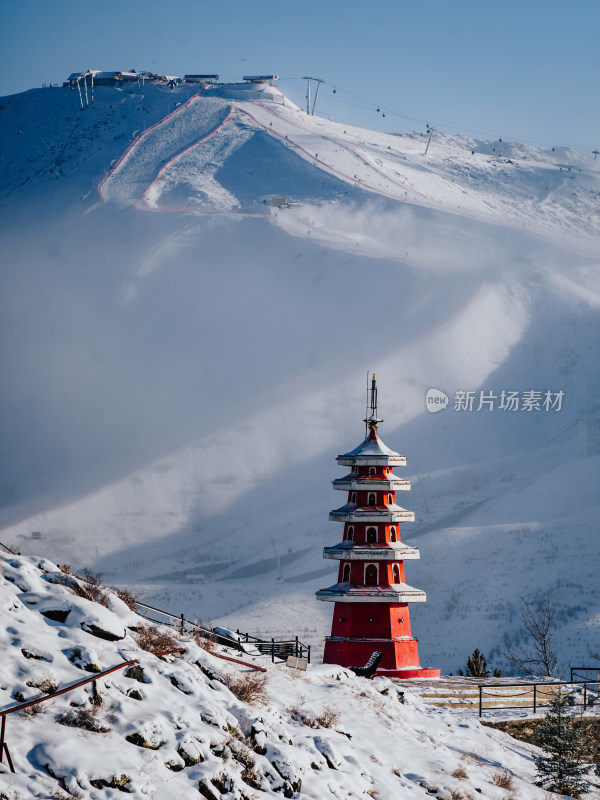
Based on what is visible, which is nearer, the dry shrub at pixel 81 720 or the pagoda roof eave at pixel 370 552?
the dry shrub at pixel 81 720

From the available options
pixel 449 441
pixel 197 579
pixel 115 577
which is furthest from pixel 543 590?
pixel 449 441

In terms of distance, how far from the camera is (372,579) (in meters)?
40.0

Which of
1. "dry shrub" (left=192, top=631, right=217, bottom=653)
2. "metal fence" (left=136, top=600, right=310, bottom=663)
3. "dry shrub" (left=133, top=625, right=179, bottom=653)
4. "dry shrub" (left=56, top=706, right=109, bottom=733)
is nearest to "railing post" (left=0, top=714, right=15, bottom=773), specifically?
"dry shrub" (left=56, top=706, right=109, bottom=733)

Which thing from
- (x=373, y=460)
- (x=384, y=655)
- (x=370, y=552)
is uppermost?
(x=373, y=460)

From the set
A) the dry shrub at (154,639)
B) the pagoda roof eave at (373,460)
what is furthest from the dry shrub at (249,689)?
the pagoda roof eave at (373,460)

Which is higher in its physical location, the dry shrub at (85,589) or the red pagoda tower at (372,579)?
the red pagoda tower at (372,579)

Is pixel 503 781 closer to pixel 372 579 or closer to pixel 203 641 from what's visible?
pixel 203 641

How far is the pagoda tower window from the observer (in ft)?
→ 131

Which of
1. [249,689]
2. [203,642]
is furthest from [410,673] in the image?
[249,689]

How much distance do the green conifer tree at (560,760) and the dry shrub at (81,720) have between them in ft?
36.0

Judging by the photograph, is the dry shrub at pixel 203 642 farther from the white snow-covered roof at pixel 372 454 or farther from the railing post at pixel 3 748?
the white snow-covered roof at pixel 372 454

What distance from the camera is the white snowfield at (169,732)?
1499cm

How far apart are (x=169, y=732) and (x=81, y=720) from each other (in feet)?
4.26

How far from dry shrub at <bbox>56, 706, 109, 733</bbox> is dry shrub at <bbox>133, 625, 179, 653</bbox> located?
3.04 meters
